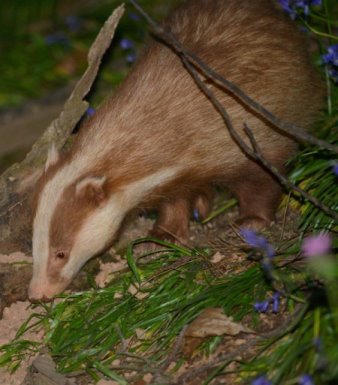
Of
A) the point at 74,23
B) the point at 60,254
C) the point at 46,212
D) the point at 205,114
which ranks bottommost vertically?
the point at 60,254

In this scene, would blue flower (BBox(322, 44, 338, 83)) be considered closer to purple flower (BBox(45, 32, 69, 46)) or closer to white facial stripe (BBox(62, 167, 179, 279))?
white facial stripe (BBox(62, 167, 179, 279))

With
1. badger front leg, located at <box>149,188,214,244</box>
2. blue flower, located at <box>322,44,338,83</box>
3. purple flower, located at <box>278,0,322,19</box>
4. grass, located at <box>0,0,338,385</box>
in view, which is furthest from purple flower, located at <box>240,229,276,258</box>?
purple flower, located at <box>278,0,322,19</box>

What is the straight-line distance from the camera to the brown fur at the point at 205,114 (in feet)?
20.5

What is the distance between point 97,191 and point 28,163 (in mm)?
654

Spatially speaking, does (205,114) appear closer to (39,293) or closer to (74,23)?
(39,293)

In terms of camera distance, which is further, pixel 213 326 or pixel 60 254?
pixel 60 254

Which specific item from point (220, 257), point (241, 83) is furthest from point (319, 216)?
point (241, 83)

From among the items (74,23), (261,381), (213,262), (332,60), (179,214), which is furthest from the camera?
(74,23)

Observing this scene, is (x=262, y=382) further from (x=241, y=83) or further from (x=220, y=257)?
(x=241, y=83)

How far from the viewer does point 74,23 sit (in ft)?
36.0

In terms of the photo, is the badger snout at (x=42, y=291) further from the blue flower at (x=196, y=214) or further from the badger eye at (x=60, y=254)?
the blue flower at (x=196, y=214)

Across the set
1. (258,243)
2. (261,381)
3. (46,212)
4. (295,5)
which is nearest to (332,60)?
(295,5)

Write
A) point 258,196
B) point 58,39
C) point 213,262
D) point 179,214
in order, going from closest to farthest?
1. point 213,262
2. point 258,196
3. point 179,214
4. point 58,39

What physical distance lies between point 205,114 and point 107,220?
0.93 meters
